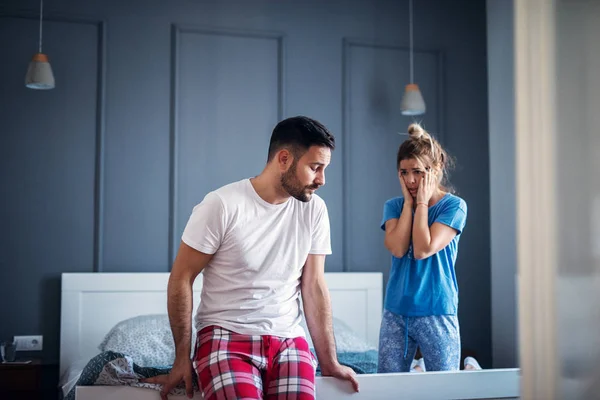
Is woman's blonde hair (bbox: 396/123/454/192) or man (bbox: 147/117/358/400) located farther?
woman's blonde hair (bbox: 396/123/454/192)

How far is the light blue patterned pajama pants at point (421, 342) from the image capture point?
1.95 meters

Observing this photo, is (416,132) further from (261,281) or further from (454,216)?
(261,281)

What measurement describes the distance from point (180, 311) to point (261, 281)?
22cm

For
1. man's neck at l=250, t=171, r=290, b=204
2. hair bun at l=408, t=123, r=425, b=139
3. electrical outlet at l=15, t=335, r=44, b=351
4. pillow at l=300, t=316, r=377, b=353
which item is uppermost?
hair bun at l=408, t=123, r=425, b=139

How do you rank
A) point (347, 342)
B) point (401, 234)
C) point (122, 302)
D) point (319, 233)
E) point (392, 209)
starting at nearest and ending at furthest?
point (319, 233)
point (401, 234)
point (392, 209)
point (347, 342)
point (122, 302)

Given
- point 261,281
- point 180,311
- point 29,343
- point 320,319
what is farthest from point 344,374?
point 29,343

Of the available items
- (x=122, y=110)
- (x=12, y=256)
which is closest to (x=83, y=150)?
(x=122, y=110)

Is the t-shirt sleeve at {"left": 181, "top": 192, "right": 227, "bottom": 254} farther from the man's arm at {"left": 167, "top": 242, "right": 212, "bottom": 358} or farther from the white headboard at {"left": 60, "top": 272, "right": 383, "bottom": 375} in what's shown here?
the white headboard at {"left": 60, "top": 272, "right": 383, "bottom": 375}

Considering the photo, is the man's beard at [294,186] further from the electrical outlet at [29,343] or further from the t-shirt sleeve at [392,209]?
the electrical outlet at [29,343]

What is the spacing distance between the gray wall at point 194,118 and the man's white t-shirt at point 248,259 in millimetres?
2108

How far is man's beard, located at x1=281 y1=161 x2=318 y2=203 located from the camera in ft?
5.59

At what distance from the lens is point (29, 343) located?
3443mm

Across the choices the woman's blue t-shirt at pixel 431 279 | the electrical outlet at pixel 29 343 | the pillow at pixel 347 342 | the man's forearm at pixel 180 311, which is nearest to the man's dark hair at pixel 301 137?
the man's forearm at pixel 180 311

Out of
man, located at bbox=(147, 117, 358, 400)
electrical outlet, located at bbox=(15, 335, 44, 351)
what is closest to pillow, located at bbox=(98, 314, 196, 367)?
electrical outlet, located at bbox=(15, 335, 44, 351)
